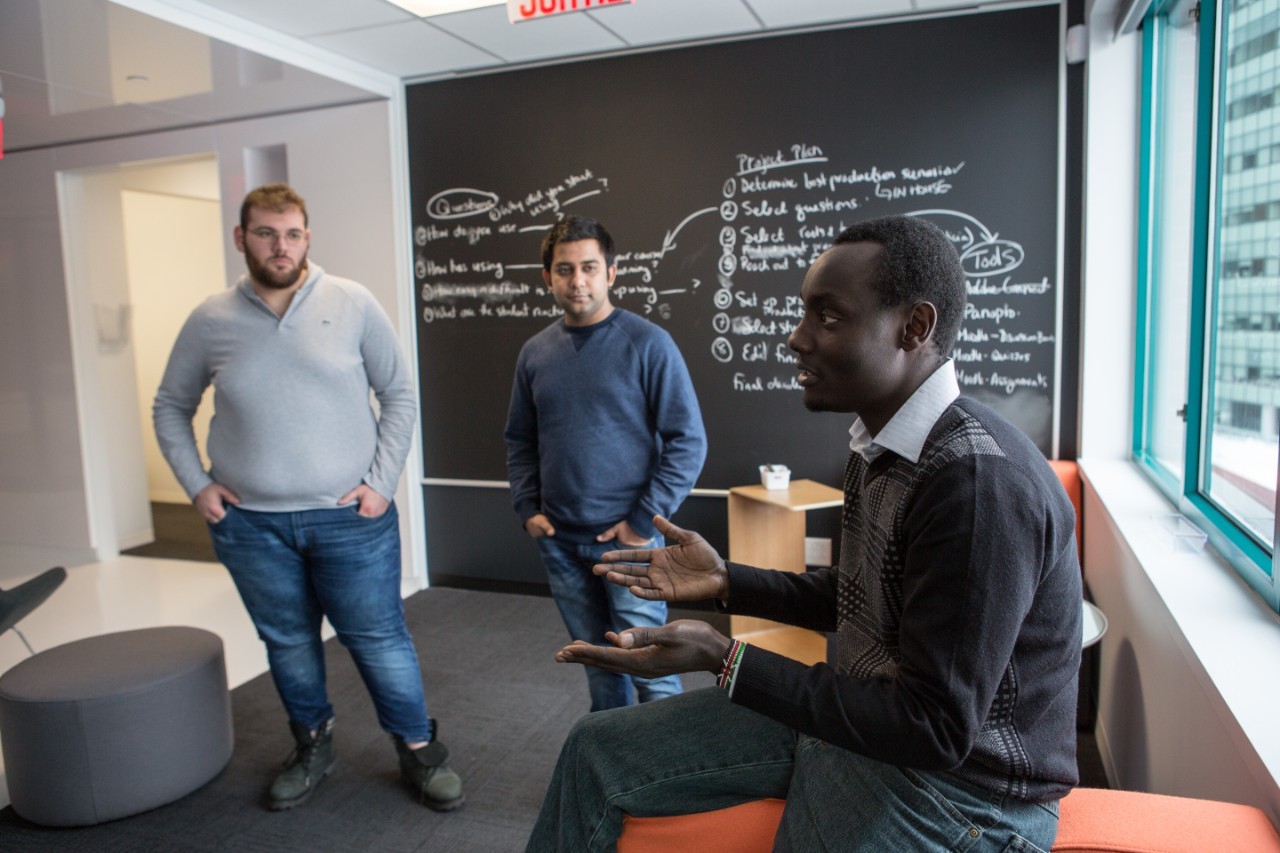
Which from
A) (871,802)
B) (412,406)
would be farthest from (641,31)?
(871,802)

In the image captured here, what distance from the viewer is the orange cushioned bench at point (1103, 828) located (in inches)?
44.6

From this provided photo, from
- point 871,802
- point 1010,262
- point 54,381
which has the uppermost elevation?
point 1010,262

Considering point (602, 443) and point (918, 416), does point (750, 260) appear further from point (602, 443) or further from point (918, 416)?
point (918, 416)

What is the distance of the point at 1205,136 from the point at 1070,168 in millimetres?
1295

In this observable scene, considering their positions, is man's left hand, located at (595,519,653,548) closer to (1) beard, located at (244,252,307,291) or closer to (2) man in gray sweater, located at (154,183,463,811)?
(2) man in gray sweater, located at (154,183,463,811)

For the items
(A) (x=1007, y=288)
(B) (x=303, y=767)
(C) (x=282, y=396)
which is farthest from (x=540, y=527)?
(A) (x=1007, y=288)

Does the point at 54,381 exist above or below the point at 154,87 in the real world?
below

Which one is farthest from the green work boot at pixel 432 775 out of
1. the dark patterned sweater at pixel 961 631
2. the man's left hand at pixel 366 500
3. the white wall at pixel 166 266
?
the white wall at pixel 166 266

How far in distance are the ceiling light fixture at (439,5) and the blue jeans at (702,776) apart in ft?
8.91

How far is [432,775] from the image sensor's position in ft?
7.86

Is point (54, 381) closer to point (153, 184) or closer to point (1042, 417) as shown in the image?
point (153, 184)

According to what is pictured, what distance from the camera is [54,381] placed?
Answer: 12.2 feet

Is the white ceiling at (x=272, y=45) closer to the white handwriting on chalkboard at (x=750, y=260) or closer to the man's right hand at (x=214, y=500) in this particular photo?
the white handwriting on chalkboard at (x=750, y=260)

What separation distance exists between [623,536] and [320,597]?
878 mm
